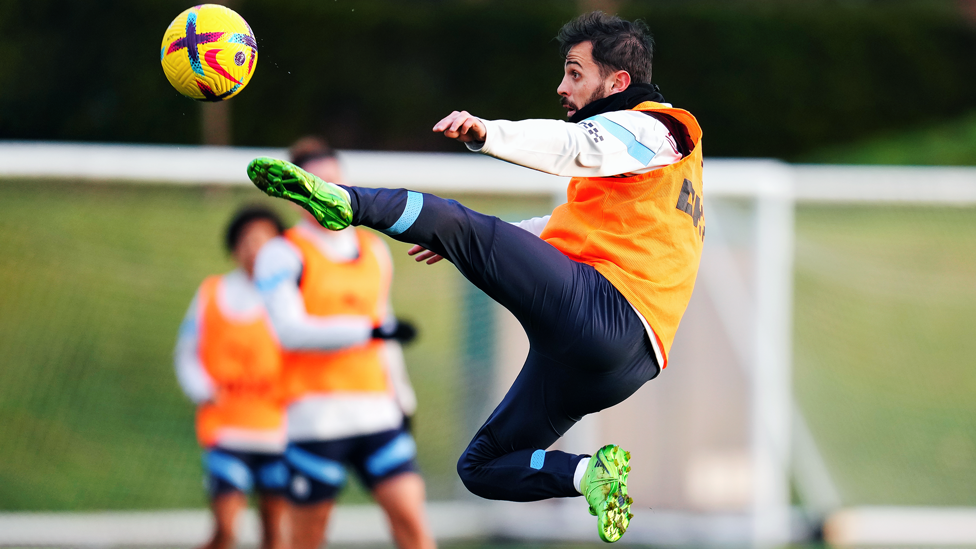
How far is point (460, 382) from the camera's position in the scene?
25.6 ft

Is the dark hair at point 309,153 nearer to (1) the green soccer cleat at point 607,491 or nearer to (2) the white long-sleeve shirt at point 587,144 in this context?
(2) the white long-sleeve shirt at point 587,144

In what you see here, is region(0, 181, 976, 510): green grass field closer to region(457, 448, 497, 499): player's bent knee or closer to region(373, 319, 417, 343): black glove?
region(373, 319, 417, 343): black glove

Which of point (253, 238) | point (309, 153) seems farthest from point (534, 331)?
point (253, 238)

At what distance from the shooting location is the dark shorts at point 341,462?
17.0 ft

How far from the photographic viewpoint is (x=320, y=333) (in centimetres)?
519

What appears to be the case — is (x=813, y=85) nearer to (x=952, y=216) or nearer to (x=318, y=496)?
(x=952, y=216)

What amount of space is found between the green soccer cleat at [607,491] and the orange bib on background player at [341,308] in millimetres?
1947

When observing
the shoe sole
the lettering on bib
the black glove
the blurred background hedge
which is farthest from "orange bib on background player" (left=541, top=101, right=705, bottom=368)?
the blurred background hedge

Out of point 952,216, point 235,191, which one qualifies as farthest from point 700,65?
point 235,191

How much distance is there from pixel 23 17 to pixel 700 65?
1001 centimetres

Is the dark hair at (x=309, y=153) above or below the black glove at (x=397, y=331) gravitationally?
above

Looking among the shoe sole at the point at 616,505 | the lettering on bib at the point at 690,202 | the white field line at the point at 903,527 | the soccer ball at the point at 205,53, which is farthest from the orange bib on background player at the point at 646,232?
the white field line at the point at 903,527

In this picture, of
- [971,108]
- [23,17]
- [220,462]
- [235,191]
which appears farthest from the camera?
[971,108]

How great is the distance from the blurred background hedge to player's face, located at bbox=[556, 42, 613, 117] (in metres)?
8.86
